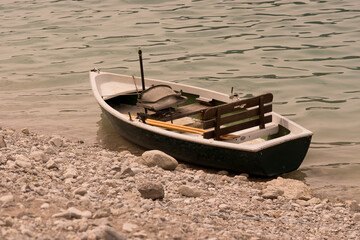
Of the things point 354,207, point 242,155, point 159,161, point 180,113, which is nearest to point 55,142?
point 159,161

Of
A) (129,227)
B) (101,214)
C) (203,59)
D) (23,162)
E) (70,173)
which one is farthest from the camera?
(203,59)

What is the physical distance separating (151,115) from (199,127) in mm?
1141

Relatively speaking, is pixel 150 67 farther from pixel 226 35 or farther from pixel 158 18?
pixel 158 18

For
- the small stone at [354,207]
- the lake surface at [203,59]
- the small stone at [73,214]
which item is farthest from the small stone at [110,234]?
the lake surface at [203,59]

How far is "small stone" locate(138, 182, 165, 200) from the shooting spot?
30.6ft

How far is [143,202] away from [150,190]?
42 cm

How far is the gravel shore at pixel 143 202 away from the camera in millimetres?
7609

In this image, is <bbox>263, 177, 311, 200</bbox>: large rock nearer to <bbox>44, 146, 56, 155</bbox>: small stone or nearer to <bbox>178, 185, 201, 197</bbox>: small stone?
<bbox>178, 185, 201, 197</bbox>: small stone

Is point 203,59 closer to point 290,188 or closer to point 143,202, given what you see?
point 290,188

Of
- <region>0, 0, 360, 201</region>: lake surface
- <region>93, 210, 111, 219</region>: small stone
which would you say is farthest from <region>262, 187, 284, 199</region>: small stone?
<region>93, 210, 111, 219</region>: small stone

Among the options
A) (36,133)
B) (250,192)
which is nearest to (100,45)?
(36,133)

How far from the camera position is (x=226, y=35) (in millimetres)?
26734

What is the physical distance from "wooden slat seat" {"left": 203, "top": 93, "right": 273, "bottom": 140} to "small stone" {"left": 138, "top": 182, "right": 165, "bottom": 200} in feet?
11.2

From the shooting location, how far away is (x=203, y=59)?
2352 cm
